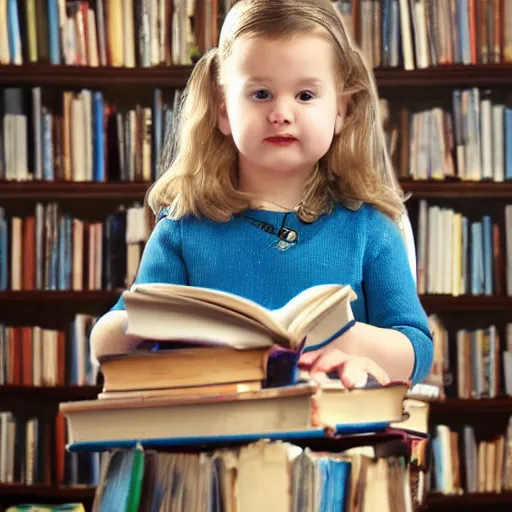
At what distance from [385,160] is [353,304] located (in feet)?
0.87

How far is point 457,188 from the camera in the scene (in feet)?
9.53

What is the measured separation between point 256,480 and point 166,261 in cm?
45

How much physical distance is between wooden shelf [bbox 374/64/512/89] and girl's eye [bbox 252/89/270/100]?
1.96 m

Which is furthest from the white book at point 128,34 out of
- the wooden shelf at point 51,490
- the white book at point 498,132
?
the wooden shelf at point 51,490

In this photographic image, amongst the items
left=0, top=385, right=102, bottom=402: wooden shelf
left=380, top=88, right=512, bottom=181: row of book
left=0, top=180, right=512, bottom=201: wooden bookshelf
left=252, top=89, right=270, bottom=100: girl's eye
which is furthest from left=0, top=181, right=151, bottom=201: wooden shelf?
left=252, top=89, right=270, bottom=100: girl's eye

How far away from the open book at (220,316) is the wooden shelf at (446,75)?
7.26 ft

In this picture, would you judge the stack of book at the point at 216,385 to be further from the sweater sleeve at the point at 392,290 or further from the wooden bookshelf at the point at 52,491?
the wooden bookshelf at the point at 52,491

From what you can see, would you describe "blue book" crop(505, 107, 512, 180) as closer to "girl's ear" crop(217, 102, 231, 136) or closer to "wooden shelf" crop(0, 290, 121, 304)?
"wooden shelf" crop(0, 290, 121, 304)

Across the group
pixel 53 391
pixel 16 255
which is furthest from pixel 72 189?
pixel 53 391

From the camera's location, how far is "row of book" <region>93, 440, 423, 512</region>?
721 millimetres

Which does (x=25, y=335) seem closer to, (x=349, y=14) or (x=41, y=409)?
(x=41, y=409)

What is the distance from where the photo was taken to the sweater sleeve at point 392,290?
998 millimetres

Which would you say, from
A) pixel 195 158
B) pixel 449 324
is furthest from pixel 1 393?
pixel 195 158

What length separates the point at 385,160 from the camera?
1273 mm
